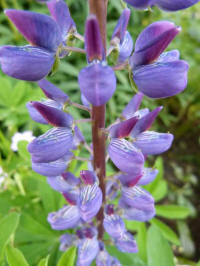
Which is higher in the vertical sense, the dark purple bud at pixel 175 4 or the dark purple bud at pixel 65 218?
the dark purple bud at pixel 175 4

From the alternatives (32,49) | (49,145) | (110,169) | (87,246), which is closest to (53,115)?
(49,145)

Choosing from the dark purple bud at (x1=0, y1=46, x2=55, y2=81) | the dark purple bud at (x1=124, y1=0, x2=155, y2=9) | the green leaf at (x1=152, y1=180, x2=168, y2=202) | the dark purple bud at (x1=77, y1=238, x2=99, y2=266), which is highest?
the dark purple bud at (x1=124, y1=0, x2=155, y2=9)

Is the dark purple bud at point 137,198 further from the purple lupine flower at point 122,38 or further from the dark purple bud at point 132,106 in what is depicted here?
the purple lupine flower at point 122,38

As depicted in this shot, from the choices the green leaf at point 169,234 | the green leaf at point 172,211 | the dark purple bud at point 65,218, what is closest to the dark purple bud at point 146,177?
the dark purple bud at point 65,218

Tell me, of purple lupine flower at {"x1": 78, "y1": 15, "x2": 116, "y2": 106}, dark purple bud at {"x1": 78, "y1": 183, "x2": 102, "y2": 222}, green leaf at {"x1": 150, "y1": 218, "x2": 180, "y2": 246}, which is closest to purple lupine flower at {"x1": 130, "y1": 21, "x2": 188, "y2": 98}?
purple lupine flower at {"x1": 78, "y1": 15, "x2": 116, "y2": 106}

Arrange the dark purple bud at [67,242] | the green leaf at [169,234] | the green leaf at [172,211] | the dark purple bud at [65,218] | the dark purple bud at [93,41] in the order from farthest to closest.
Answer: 1. the green leaf at [172,211]
2. the green leaf at [169,234]
3. the dark purple bud at [67,242]
4. the dark purple bud at [65,218]
5. the dark purple bud at [93,41]

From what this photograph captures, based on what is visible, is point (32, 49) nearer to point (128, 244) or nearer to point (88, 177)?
point (88, 177)

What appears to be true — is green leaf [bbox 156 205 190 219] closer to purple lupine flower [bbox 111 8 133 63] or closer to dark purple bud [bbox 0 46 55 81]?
purple lupine flower [bbox 111 8 133 63]
